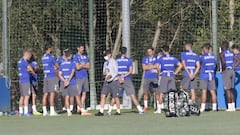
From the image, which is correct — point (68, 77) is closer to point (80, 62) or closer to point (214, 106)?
point (80, 62)

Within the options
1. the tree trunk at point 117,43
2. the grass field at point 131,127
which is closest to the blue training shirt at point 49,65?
the grass field at point 131,127

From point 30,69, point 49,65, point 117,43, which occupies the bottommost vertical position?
point 30,69

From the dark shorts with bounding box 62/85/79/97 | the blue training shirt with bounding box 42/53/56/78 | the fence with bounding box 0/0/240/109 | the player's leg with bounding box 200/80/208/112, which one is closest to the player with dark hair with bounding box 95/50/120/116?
the dark shorts with bounding box 62/85/79/97

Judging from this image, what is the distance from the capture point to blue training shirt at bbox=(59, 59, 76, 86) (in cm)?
2397

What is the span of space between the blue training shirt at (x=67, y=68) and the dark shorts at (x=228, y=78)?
4.48 metres

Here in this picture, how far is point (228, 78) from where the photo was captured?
82.6 feet

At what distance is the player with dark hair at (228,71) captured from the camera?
25062mm

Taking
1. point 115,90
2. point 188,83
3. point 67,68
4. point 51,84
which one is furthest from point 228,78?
point 51,84

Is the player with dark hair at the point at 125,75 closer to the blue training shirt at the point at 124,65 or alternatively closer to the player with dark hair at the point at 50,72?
the blue training shirt at the point at 124,65

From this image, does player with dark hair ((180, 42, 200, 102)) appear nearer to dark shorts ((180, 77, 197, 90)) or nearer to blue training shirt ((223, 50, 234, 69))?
dark shorts ((180, 77, 197, 90))

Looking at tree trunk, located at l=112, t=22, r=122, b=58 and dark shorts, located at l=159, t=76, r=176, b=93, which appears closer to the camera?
dark shorts, located at l=159, t=76, r=176, b=93

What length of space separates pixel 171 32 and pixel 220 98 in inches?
385

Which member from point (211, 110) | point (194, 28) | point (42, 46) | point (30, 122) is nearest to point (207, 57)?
point (211, 110)

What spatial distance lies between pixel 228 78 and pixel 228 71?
0.20 m
